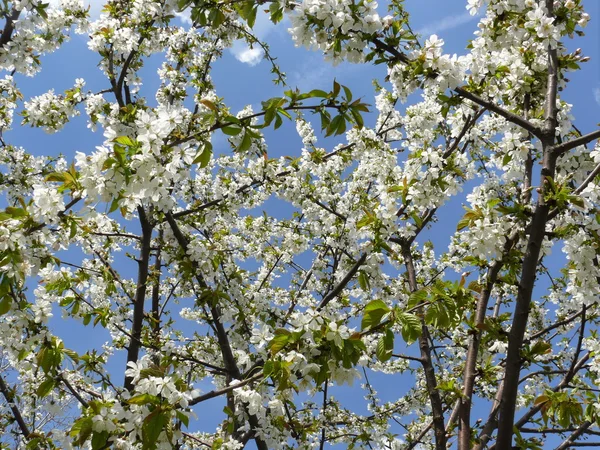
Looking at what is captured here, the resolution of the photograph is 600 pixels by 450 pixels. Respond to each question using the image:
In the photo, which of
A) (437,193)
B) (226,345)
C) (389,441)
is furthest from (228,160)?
(389,441)

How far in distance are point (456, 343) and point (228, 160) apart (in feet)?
A: 14.1

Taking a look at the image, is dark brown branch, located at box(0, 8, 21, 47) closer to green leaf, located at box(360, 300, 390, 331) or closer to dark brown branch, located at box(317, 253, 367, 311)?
dark brown branch, located at box(317, 253, 367, 311)

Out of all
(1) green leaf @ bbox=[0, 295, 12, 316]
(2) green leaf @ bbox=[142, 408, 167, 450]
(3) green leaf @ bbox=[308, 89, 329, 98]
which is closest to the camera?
(2) green leaf @ bbox=[142, 408, 167, 450]

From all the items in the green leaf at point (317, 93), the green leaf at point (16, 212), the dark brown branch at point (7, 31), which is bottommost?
the green leaf at point (16, 212)

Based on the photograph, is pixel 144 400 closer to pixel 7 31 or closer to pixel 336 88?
pixel 336 88

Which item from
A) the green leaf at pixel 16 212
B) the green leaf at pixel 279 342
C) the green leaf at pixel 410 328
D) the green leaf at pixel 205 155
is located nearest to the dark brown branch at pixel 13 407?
the green leaf at pixel 16 212

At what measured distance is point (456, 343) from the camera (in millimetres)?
5816

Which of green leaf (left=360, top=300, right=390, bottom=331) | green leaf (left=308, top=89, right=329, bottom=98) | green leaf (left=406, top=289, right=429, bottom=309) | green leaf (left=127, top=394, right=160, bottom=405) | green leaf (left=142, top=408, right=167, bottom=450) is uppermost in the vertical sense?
green leaf (left=308, top=89, right=329, bottom=98)

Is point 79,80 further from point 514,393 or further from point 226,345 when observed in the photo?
point 514,393

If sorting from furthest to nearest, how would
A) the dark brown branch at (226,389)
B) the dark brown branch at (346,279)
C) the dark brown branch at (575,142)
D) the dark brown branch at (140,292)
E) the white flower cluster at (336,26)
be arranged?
the dark brown branch at (140,292), the dark brown branch at (346,279), the dark brown branch at (575,142), the white flower cluster at (336,26), the dark brown branch at (226,389)

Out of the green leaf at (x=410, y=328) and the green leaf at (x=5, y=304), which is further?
the green leaf at (x=5, y=304)

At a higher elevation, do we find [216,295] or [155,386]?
[216,295]

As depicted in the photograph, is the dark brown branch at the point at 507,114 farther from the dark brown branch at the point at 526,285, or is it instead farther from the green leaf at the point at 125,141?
the green leaf at the point at 125,141

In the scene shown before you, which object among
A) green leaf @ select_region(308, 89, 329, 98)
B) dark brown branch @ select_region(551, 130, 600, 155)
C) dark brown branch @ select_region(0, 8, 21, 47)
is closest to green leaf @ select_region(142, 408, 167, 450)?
green leaf @ select_region(308, 89, 329, 98)
